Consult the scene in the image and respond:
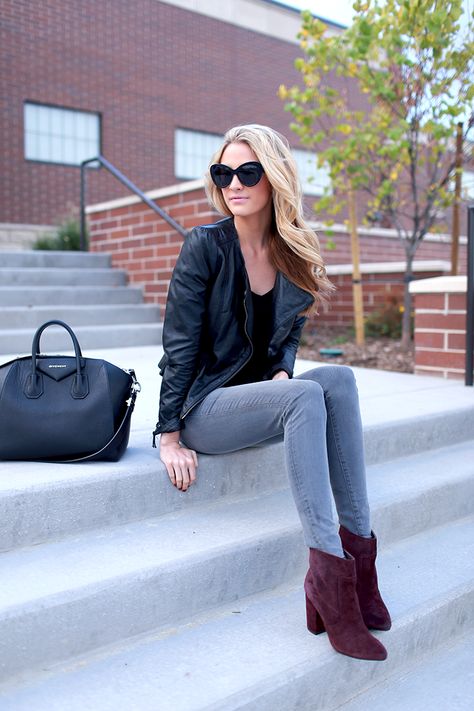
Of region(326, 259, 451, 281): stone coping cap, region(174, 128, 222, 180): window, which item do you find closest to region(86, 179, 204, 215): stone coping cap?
region(326, 259, 451, 281): stone coping cap

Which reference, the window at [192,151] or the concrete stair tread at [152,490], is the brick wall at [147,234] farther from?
the window at [192,151]

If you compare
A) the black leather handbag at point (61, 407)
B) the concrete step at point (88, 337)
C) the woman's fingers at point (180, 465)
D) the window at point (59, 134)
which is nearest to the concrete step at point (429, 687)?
the woman's fingers at point (180, 465)

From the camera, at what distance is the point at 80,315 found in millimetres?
5410

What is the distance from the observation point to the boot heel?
5.99 feet

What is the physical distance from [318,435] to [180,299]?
2.05ft

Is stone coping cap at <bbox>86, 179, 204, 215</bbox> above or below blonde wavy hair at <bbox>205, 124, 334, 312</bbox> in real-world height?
above

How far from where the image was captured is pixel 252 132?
216cm

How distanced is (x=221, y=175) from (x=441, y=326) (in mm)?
2565

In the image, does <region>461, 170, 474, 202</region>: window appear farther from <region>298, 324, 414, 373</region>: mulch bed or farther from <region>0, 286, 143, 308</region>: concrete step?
<region>0, 286, 143, 308</region>: concrete step

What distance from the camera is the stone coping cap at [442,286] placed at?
419 centimetres

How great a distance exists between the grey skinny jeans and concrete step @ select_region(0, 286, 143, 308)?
11.7 ft

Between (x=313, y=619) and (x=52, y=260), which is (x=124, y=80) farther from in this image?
(x=313, y=619)

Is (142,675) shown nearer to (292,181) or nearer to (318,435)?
(318,435)

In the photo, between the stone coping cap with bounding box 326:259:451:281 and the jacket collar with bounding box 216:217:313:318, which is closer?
the jacket collar with bounding box 216:217:313:318
